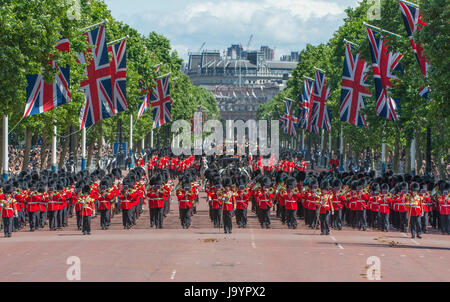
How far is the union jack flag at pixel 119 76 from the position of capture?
46.5 metres

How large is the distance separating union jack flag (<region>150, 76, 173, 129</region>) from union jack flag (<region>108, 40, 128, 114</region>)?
25055 mm

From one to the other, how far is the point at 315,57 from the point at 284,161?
4649 centimetres

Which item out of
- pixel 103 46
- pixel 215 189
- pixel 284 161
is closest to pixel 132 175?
pixel 215 189

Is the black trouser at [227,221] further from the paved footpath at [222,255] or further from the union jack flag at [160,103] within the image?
the union jack flag at [160,103]

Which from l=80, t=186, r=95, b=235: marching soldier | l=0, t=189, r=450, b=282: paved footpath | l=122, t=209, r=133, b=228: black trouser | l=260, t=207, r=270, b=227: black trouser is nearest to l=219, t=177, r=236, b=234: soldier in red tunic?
l=0, t=189, r=450, b=282: paved footpath

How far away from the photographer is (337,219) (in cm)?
3550

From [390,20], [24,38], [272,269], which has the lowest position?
[272,269]

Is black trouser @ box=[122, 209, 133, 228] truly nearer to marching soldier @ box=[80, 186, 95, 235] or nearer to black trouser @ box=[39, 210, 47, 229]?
marching soldier @ box=[80, 186, 95, 235]

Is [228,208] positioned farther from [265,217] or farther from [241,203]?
[265,217]

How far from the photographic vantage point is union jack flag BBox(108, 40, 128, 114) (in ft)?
153

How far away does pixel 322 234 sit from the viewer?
32906 millimetres

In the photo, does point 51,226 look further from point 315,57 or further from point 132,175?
point 315,57

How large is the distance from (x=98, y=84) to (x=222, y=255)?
1952cm

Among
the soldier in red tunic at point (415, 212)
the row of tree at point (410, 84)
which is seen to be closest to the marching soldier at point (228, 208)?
the soldier in red tunic at point (415, 212)
